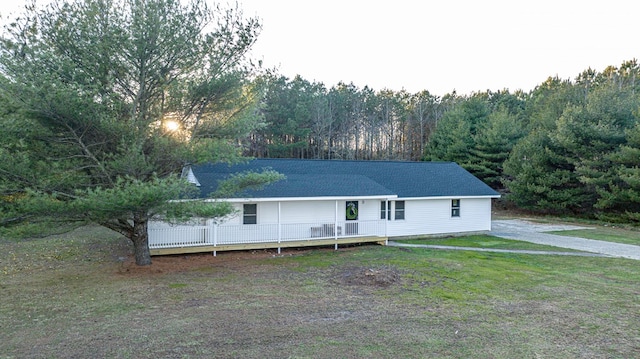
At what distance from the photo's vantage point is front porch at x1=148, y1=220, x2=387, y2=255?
1313 cm

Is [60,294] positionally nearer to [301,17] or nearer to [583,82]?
[301,17]

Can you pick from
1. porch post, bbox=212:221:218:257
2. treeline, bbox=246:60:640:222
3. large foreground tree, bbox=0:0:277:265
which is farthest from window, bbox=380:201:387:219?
porch post, bbox=212:221:218:257

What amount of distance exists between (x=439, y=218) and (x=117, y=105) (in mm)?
14579

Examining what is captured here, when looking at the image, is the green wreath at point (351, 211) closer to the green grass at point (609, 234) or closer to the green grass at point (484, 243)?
the green grass at point (484, 243)

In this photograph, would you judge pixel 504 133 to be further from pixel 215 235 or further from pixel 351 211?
pixel 215 235

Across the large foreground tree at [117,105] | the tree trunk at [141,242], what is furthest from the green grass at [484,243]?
the tree trunk at [141,242]

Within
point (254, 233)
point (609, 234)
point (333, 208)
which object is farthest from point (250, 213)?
point (609, 234)

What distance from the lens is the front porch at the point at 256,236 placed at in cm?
1313

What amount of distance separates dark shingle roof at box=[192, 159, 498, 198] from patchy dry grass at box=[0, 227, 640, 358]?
289 centimetres

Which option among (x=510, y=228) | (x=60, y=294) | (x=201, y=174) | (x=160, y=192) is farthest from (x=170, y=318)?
(x=510, y=228)

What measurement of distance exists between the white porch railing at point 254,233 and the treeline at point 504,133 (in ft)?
14.5

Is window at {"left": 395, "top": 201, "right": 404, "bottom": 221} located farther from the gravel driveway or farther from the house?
the gravel driveway

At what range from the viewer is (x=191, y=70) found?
35.4 ft

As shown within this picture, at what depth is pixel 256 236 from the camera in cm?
1439
